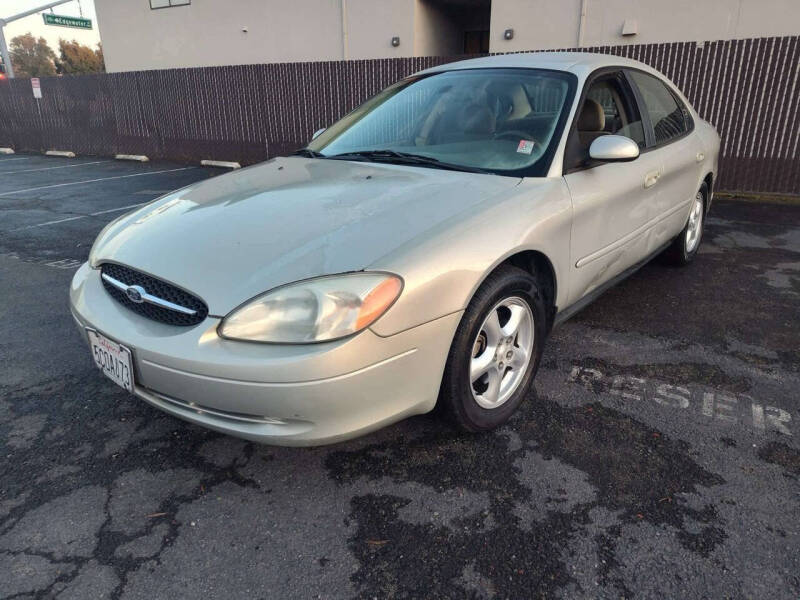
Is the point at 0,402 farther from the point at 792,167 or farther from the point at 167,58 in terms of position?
the point at 167,58

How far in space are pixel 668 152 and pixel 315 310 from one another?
2.96 m

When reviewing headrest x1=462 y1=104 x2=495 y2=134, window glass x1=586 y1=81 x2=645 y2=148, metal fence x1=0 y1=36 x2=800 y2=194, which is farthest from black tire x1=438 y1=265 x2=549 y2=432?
metal fence x1=0 y1=36 x2=800 y2=194

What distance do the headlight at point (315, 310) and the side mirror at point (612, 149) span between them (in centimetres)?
144

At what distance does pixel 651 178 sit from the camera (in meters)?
3.51

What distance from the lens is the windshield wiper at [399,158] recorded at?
2853mm

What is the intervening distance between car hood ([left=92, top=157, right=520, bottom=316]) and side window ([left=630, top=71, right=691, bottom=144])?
5.61 feet

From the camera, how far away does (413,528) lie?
80.5 inches

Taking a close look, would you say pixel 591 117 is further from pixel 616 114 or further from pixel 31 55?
pixel 31 55

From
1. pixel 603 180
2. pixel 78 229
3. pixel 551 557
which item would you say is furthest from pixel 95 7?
pixel 551 557

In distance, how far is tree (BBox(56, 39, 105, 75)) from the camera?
208ft

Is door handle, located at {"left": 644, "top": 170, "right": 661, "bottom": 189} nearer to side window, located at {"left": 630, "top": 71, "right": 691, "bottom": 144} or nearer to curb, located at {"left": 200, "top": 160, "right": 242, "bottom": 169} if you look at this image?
side window, located at {"left": 630, "top": 71, "right": 691, "bottom": 144}

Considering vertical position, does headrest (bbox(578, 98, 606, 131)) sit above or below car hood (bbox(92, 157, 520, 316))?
above

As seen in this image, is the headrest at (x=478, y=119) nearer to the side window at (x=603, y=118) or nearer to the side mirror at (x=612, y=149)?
the side window at (x=603, y=118)

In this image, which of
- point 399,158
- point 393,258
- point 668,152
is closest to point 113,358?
point 393,258
